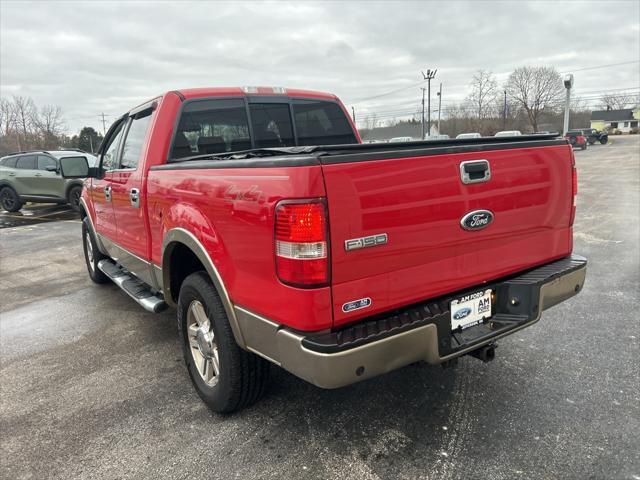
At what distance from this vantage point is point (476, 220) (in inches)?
97.3

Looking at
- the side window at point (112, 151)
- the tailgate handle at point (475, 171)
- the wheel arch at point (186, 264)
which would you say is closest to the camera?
the tailgate handle at point (475, 171)

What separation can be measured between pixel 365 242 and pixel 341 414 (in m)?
1.33

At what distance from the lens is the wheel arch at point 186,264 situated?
252 cm

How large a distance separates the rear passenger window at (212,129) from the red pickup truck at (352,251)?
109 millimetres

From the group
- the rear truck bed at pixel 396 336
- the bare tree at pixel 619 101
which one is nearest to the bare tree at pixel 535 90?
the bare tree at pixel 619 101

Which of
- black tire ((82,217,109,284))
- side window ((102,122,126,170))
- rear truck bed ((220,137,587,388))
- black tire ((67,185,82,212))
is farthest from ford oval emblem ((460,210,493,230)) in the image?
black tire ((67,185,82,212))

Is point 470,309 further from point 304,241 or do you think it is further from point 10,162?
point 10,162

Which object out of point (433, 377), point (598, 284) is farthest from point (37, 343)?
point (598, 284)

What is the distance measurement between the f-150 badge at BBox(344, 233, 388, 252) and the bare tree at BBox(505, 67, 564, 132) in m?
72.5

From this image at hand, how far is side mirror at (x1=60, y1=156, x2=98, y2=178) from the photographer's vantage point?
15.5 feet

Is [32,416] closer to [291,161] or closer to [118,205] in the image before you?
[118,205]

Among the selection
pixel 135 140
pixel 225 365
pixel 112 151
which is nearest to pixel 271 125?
pixel 135 140

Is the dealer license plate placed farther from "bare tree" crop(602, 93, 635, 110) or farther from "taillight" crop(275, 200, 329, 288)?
"bare tree" crop(602, 93, 635, 110)

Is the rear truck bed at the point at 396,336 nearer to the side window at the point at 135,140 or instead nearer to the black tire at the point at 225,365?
the black tire at the point at 225,365
